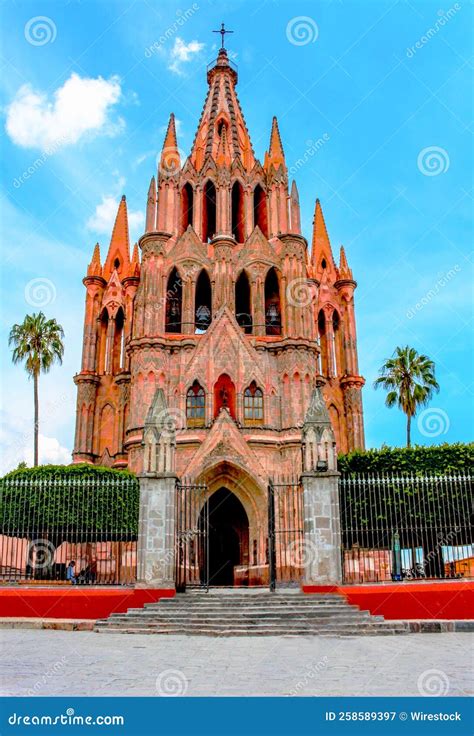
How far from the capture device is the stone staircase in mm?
14016

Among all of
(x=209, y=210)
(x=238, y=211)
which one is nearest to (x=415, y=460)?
(x=238, y=211)

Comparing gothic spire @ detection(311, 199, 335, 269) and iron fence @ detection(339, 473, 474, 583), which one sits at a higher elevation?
gothic spire @ detection(311, 199, 335, 269)

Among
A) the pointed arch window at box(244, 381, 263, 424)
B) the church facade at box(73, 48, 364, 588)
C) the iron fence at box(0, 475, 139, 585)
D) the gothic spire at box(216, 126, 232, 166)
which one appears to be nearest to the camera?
the iron fence at box(0, 475, 139, 585)

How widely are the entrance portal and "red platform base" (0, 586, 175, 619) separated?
549 inches

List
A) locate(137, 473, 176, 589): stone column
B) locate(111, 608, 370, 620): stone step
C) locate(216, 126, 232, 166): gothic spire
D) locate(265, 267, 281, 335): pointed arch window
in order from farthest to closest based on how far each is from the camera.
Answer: locate(216, 126, 232, 166): gothic spire → locate(265, 267, 281, 335): pointed arch window → locate(137, 473, 176, 589): stone column → locate(111, 608, 370, 620): stone step

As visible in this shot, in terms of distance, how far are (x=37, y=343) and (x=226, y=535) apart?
16.2m

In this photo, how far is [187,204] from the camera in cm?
3769

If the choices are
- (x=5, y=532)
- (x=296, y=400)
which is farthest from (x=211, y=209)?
(x=5, y=532)

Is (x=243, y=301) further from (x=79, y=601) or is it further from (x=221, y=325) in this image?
(x=79, y=601)

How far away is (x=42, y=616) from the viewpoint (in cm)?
1681

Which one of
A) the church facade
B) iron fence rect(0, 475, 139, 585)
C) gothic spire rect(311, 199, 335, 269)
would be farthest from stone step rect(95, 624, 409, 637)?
gothic spire rect(311, 199, 335, 269)

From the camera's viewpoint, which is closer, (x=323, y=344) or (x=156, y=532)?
(x=156, y=532)

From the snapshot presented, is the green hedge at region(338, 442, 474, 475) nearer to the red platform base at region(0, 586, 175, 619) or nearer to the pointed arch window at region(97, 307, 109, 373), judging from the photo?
the red platform base at region(0, 586, 175, 619)
